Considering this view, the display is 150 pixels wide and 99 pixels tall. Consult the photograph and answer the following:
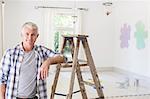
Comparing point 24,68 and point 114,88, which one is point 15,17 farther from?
point 24,68

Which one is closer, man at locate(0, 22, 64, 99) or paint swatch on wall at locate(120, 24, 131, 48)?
man at locate(0, 22, 64, 99)

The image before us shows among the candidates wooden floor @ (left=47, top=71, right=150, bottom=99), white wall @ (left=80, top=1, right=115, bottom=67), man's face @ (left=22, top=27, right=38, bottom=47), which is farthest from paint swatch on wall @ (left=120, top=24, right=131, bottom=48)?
man's face @ (left=22, top=27, right=38, bottom=47)

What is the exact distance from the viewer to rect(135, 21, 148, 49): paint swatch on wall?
23.3ft

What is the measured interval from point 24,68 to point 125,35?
636cm

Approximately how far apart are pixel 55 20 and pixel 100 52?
1.86 meters

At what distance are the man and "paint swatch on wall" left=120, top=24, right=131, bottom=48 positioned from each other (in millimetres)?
6095

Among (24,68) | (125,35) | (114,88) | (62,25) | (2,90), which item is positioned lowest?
(114,88)

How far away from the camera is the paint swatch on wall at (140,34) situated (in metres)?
7.11

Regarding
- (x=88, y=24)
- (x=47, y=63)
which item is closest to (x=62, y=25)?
(x=88, y=24)

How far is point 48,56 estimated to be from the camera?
2174 mm

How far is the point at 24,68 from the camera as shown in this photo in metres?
2.07

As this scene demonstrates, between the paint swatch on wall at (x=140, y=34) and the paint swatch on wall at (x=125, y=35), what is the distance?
1.46 feet

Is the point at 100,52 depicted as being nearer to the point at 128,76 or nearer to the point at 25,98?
the point at 128,76

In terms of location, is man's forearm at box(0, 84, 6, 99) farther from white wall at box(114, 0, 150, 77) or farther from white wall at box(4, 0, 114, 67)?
white wall at box(4, 0, 114, 67)
